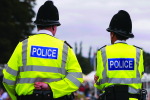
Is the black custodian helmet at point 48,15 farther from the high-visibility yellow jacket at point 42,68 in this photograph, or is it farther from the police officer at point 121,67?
the police officer at point 121,67

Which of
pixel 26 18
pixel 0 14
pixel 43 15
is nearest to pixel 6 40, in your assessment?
pixel 0 14

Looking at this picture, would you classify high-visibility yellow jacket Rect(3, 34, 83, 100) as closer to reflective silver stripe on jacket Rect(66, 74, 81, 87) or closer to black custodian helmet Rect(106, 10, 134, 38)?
reflective silver stripe on jacket Rect(66, 74, 81, 87)

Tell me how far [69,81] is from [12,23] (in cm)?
2494

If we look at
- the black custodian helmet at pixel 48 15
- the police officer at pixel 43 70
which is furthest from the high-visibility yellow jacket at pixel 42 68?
the black custodian helmet at pixel 48 15

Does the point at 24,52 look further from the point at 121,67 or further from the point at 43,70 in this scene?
the point at 121,67

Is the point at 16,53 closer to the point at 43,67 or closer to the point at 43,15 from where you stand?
the point at 43,67

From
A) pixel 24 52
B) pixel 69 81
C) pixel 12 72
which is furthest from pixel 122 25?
pixel 12 72

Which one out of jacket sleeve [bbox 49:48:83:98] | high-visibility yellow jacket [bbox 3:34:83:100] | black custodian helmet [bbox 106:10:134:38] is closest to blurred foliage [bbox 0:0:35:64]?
black custodian helmet [bbox 106:10:134:38]

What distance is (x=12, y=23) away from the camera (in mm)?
27438

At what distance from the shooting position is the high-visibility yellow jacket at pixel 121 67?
3.95 metres

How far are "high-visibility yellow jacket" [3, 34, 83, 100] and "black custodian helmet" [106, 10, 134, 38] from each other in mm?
1007

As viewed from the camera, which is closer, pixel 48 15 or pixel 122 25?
pixel 48 15

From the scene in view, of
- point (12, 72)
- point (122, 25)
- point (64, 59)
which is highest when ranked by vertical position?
point (122, 25)

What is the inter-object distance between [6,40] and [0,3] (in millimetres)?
3965
